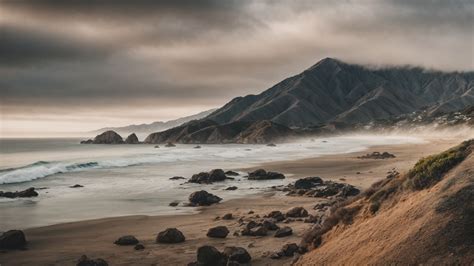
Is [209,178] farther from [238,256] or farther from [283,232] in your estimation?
[238,256]

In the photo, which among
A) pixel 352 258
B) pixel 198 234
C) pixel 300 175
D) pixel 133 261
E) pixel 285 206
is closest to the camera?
pixel 352 258

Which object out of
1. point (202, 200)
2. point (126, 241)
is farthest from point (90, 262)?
point (202, 200)

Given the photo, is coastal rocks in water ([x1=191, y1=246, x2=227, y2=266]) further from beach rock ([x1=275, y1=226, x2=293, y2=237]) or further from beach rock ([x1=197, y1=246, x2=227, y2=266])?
beach rock ([x1=275, y1=226, x2=293, y2=237])

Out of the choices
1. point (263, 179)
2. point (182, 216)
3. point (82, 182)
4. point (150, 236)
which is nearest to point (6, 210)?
point (182, 216)

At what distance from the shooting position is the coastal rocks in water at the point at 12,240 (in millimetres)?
17562

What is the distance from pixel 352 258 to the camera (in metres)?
10.7

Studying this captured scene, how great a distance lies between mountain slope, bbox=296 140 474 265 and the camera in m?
9.54

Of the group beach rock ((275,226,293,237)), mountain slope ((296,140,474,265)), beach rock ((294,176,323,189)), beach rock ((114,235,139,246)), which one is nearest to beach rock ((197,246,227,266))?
mountain slope ((296,140,474,265))

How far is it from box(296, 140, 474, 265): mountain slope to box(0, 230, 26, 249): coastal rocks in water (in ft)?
38.7

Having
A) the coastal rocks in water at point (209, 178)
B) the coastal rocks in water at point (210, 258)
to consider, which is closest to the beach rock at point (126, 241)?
the coastal rocks in water at point (210, 258)

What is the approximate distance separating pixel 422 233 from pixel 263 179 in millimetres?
32595

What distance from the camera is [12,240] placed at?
17.8 m

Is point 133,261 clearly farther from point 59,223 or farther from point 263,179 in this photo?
point 263,179

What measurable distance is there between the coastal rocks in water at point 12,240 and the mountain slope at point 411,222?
1179cm
